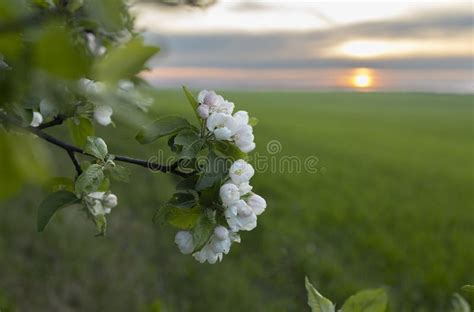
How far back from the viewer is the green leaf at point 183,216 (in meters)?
1.43

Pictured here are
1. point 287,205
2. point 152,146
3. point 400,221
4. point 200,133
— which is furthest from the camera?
point 152,146

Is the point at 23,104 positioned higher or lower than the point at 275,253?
higher

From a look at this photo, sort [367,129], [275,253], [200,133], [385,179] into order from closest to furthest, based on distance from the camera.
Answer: [200,133]
[275,253]
[385,179]
[367,129]

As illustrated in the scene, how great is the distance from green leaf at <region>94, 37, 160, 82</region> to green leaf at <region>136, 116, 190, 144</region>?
873 millimetres

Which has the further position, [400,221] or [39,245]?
[400,221]

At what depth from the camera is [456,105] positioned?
50844 millimetres

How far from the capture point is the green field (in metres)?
5.70

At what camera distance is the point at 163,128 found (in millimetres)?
1378

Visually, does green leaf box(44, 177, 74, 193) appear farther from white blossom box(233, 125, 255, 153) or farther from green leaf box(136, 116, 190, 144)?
white blossom box(233, 125, 255, 153)

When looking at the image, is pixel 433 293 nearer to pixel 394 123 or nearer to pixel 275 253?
pixel 275 253

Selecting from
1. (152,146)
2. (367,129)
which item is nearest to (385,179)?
(152,146)

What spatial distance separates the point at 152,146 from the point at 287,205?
607cm

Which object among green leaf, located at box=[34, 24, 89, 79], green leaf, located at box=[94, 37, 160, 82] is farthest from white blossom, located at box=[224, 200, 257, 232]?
green leaf, located at box=[34, 24, 89, 79]

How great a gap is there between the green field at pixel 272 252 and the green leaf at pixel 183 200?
2.31 m
